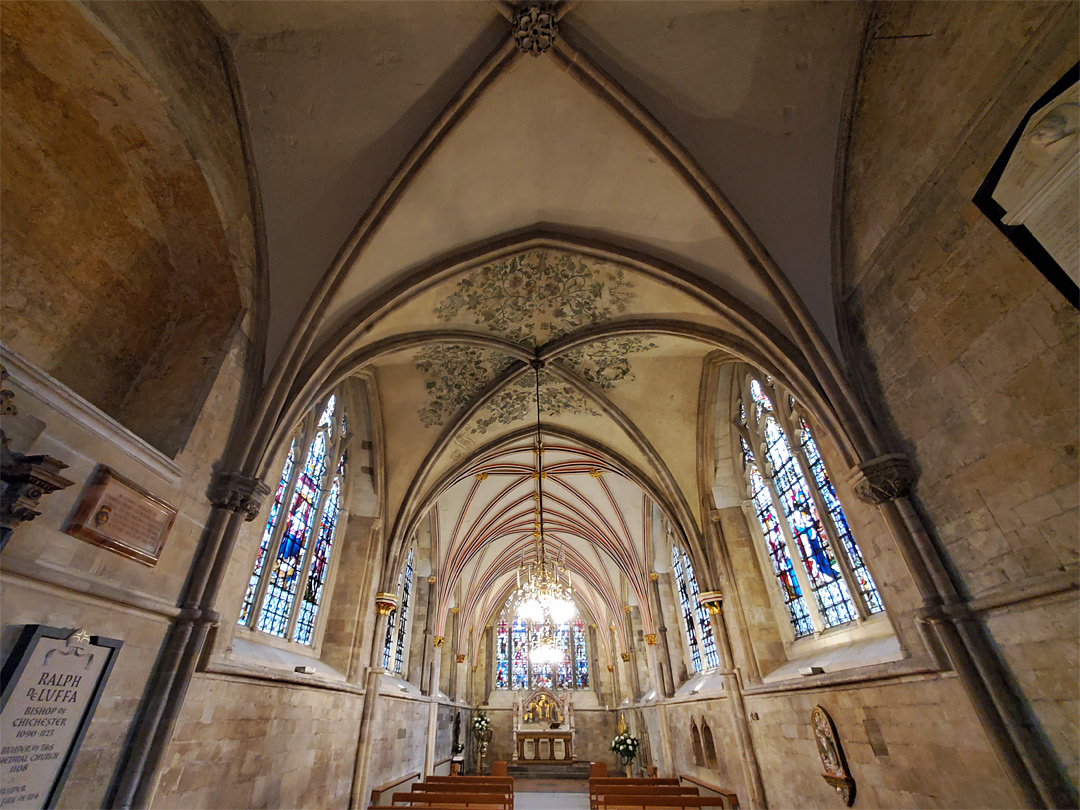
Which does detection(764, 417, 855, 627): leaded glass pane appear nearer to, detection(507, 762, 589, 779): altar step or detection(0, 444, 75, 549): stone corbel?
detection(0, 444, 75, 549): stone corbel

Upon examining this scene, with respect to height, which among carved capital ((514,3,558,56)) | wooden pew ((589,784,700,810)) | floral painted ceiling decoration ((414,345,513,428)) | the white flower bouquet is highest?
floral painted ceiling decoration ((414,345,513,428))

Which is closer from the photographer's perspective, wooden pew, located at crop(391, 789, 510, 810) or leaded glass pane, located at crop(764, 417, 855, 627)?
leaded glass pane, located at crop(764, 417, 855, 627)

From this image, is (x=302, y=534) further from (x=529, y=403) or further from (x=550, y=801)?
(x=550, y=801)

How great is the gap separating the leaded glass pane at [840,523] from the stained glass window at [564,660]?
18.5 metres

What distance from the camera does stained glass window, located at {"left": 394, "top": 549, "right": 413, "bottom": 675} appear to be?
41.3 ft

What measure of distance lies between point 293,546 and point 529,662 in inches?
755

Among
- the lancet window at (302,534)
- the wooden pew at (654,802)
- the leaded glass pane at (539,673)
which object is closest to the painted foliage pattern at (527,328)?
the lancet window at (302,534)

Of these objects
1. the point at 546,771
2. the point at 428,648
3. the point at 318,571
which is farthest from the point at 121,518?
the point at 546,771

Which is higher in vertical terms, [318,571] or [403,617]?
[403,617]

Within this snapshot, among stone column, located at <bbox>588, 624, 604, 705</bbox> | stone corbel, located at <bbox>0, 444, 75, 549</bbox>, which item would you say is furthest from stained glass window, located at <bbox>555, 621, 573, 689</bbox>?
stone corbel, located at <bbox>0, 444, 75, 549</bbox>

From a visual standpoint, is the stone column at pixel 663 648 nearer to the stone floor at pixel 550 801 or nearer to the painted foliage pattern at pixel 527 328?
the stone floor at pixel 550 801

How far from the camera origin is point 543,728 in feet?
66.9

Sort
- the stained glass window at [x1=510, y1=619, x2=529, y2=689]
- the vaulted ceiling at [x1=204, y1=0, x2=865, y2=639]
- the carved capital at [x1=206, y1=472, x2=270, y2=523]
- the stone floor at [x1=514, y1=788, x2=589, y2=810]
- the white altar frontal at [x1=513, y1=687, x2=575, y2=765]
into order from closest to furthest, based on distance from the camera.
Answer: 1. the carved capital at [x1=206, y1=472, x2=270, y2=523]
2. the vaulted ceiling at [x1=204, y1=0, x2=865, y2=639]
3. the stone floor at [x1=514, y1=788, x2=589, y2=810]
4. the white altar frontal at [x1=513, y1=687, x2=575, y2=765]
5. the stained glass window at [x1=510, y1=619, x2=529, y2=689]

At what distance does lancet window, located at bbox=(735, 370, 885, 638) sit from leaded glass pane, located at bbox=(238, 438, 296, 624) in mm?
7283
